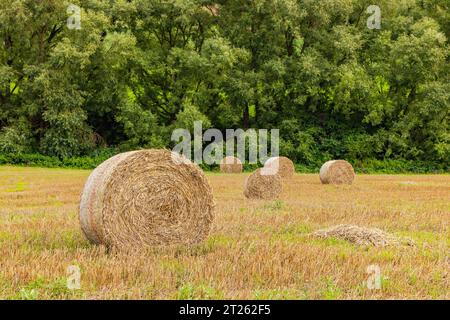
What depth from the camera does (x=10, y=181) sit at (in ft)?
71.3

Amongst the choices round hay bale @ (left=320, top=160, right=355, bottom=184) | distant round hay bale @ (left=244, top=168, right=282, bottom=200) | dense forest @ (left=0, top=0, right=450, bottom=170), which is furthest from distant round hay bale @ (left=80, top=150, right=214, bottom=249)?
dense forest @ (left=0, top=0, right=450, bottom=170)

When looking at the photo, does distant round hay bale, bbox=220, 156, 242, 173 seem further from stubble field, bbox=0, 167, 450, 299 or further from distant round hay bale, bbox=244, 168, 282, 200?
stubble field, bbox=0, 167, 450, 299

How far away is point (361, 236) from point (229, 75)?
2932 cm

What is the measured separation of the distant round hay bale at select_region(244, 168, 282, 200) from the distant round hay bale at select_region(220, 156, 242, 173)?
14.7 metres

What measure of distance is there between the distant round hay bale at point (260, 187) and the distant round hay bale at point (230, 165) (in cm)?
1467

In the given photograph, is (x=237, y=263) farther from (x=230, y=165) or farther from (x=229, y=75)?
(x=229, y=75)

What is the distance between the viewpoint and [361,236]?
845 cm

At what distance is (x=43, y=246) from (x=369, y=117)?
104 feet

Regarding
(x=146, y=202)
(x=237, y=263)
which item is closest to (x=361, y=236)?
(x=237, y=263)

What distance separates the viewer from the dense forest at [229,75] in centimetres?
3409

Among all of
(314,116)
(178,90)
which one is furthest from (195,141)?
(314,116)

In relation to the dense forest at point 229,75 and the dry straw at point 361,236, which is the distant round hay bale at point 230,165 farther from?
the dry straw at point 361,236

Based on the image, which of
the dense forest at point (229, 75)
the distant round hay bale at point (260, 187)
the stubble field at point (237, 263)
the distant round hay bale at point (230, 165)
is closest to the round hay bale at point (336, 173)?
the distant round hay bale at point (260, 187)
